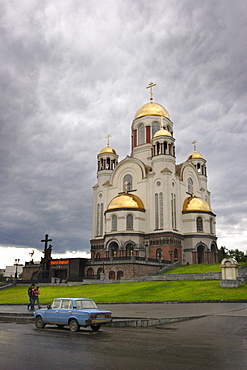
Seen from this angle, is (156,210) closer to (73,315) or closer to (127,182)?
(127,182)

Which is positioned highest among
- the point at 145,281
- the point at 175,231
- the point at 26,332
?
the point at 175,231

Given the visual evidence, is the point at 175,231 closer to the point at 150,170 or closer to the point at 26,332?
the point at 150,170

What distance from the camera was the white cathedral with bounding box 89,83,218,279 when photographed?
52.2 m

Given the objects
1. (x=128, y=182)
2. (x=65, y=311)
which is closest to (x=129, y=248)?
(x=128, y=182)

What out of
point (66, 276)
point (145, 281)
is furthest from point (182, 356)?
point (66, 276)

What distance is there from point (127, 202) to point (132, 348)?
44801 mm

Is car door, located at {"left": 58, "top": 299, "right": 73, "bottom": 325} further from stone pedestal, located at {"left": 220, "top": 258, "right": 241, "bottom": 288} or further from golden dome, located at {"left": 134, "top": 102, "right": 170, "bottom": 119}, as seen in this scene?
golden dome, located at {"left": 134, "top": 102, "right": 170, "bottom": 119}

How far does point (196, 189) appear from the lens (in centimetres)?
6375

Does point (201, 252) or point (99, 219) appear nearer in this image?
point (201, 252)

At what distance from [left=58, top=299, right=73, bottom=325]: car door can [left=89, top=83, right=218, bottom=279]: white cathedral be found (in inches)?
1227

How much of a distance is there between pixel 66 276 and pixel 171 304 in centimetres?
2850

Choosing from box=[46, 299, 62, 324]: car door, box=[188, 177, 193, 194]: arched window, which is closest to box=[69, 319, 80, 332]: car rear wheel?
box=[46, 299, 62, 324]: car door

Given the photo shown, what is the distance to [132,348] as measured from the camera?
10086mm

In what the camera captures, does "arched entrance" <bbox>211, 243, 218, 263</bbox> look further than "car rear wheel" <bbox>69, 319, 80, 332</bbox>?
Yes
